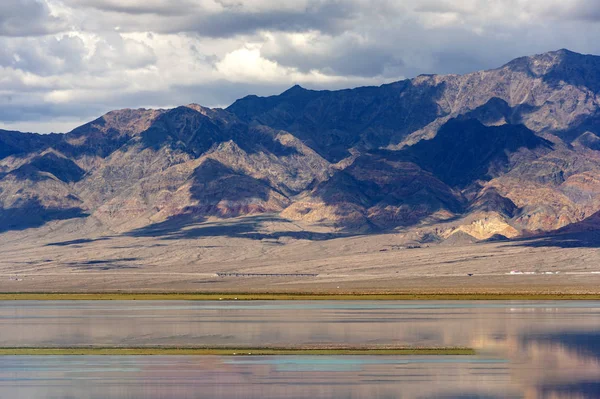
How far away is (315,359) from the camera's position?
7869 cm

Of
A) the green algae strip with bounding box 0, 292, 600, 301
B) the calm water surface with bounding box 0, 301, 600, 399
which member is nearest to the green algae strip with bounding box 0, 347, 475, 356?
the calm water surface with bounding box 0, 301, 600, 399

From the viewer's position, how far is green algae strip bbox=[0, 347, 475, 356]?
8144 centimetres

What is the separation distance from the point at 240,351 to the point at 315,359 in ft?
25.1

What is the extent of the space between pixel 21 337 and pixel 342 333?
31.5 metres

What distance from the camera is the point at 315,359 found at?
7869 centimetres

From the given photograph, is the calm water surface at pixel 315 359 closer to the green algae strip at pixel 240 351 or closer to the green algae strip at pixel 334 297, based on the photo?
the green algae strip at pixel 240 351

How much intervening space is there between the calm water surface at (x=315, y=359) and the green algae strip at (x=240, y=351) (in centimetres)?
192

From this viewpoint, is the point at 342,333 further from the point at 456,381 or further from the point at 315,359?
the point at 456,381

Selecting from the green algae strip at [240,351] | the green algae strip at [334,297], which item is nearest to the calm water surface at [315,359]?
the green algae strip at [240,351]

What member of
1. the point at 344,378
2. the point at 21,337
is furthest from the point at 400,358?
the point at 21,337

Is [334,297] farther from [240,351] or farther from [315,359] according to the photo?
[315,359]

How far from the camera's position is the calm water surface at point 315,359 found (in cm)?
6322

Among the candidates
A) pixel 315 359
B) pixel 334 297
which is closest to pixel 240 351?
pixel 315 359

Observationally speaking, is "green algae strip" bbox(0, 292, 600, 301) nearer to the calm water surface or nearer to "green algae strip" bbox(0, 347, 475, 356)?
the calm water surface
